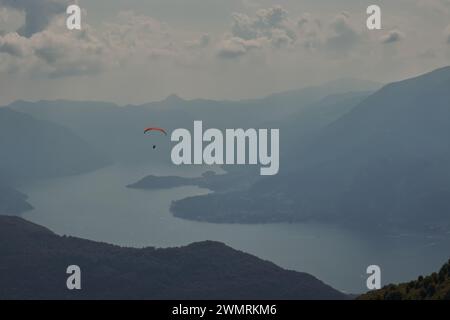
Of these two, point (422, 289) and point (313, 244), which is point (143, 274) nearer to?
point (422, 289)

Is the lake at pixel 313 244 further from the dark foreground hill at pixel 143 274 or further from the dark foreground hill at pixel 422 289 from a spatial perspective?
the dark foreground hill at pixel 422 289

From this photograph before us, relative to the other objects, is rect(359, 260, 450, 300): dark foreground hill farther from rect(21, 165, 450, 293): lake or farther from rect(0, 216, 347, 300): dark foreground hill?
rect(21, 165, 450, 293): lake

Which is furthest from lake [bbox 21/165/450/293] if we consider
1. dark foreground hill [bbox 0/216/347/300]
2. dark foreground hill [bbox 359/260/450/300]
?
dark foreground hill [bbox 359/260/450/300]

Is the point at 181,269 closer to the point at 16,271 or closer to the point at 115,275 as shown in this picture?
the point at 115,275

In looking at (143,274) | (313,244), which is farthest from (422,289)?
(313,244)

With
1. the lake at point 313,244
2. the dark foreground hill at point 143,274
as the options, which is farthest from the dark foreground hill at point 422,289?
the lake at point 313,244

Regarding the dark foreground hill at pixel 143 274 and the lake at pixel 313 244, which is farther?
the lake at pixel 313 244
